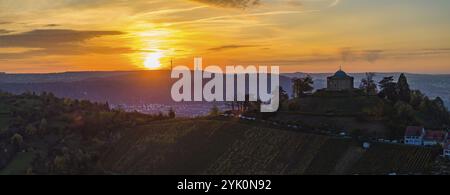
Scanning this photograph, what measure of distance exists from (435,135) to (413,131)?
1.36 m

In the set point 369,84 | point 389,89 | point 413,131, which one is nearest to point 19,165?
point 413,131

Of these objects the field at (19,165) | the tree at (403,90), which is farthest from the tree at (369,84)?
the field at (19,165)

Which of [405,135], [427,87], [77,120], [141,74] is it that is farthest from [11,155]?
[427,87]

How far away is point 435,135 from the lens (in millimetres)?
38312

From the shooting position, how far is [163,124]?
50719 mm

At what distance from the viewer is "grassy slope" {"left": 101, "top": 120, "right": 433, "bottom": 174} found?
33.6 metres

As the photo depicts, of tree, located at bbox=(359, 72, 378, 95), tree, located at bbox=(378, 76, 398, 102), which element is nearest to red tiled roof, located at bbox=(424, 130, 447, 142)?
tree, located at bbox=(378, 76, 398, 102)

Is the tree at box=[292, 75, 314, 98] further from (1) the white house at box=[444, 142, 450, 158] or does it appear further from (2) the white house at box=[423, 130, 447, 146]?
(1) the white house at box=[444, 142, 450, 158]

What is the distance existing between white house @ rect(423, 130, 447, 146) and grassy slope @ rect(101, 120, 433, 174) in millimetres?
4137

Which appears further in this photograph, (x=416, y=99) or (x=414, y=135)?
(x=416, y=99)

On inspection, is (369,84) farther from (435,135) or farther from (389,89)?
(435,135)

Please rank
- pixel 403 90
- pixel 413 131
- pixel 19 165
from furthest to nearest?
pixel 403 90, pixel 19 165, pixel 413 131
